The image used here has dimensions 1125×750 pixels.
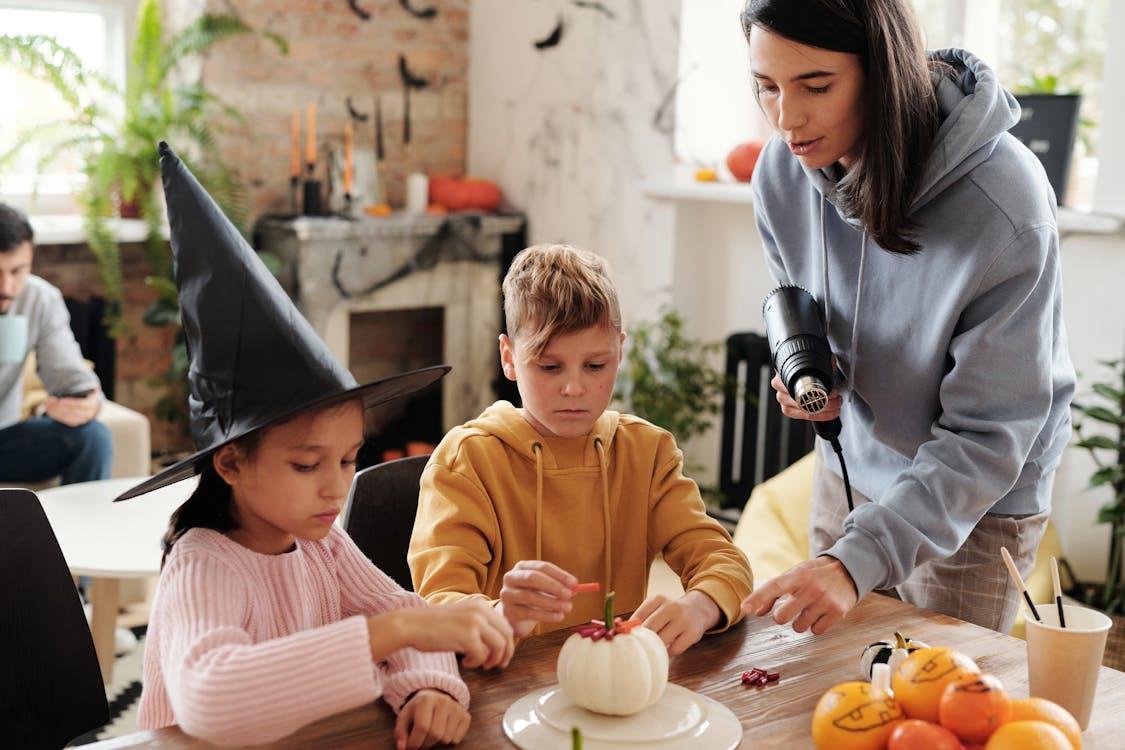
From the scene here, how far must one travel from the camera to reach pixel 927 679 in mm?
1142

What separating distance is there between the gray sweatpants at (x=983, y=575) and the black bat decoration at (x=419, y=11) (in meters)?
3.63

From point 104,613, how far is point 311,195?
198 cm

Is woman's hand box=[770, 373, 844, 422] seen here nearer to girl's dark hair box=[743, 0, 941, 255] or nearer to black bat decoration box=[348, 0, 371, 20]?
girl's dark hair box=[743, 0, 941, 255]

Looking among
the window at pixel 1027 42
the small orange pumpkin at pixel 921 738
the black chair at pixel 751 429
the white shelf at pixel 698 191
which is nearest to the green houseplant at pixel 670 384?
the black chair at pixel 751 429

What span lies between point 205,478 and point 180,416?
11.1 ft

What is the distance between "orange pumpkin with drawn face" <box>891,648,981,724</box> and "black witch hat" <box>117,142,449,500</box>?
568 millimetres

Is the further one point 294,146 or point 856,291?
point 294,146

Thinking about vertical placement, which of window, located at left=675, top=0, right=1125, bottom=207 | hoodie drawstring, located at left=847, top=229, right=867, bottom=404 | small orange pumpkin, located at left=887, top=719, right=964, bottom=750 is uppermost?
window, located at left=675, top=0, right=1125, bottom=207

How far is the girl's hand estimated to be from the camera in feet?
3.73

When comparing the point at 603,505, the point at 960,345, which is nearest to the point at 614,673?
the point at 603,505

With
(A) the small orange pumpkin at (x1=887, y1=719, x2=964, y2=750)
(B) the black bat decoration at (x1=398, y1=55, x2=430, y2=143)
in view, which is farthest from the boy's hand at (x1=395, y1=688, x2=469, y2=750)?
(B) the black bat decoration at (x1=398, y1=55, x2=430, y2=143)

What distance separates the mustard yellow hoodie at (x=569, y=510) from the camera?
161cm

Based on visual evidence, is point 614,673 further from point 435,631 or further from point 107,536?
point 107,536

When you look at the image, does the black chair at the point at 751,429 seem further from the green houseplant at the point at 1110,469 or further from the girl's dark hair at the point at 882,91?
the girl's dark hair at the point at 882,91
